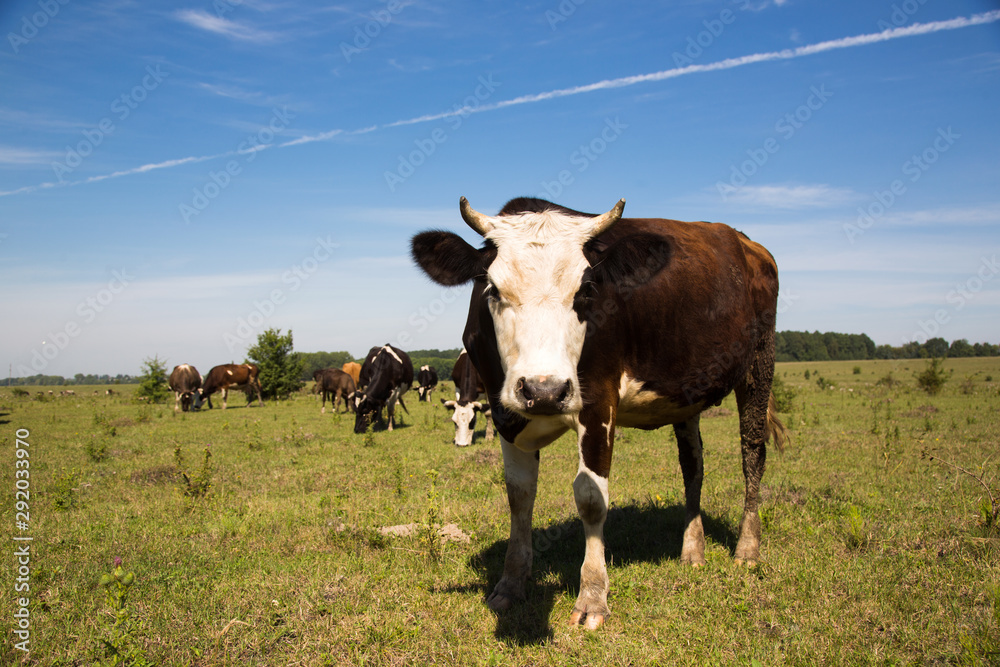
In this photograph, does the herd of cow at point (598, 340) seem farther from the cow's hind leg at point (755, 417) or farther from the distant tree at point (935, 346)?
the distant tree at point (935, 346)


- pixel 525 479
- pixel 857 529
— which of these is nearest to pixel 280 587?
pixel 525 479

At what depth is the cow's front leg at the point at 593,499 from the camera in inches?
160

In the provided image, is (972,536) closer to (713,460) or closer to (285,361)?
(713,460)

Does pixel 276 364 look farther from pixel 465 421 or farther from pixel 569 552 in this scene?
pixel 569 552

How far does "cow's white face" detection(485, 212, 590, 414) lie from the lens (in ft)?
10.4

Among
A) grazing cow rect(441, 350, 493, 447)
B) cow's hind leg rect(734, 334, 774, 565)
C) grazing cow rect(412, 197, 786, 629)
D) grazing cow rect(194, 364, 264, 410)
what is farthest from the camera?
grazing cow rect(194, 364, 264, 410)

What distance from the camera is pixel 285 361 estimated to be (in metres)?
34.4

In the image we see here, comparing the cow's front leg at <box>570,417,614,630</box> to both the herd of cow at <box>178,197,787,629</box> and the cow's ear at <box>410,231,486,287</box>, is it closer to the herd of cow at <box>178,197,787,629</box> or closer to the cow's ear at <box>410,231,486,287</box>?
the herd of cow at <box>178,197,787,629</box>

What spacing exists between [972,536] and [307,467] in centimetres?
908

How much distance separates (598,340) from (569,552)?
8.03 feet

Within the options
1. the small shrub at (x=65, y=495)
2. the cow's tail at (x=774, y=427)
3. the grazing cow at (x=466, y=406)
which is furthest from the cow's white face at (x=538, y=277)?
the grazing cow at (x=466, y=406)

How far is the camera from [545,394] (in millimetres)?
3096

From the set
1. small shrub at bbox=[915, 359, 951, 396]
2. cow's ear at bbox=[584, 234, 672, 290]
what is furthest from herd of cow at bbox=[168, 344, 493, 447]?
small shrub at bbox=[915, 359, 951, 396]

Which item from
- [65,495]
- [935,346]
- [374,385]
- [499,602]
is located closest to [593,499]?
[499,602]
